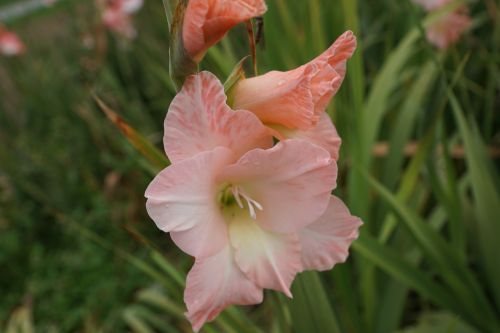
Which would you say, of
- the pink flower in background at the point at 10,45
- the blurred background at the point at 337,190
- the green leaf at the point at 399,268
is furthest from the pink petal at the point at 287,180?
the pink flower in background at the point at 10,45

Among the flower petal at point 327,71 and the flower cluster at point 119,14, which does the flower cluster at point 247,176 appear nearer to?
the flower petal at point 327,71

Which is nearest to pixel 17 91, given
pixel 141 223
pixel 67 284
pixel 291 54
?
pixel 141 223

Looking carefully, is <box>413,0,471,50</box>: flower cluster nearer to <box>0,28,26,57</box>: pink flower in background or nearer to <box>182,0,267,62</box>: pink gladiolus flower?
<box>182,0,267,62</box>: pink gladiolus flower

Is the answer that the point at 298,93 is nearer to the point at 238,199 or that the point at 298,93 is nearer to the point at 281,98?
the point at 281,98

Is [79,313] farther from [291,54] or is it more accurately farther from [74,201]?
[291,54]

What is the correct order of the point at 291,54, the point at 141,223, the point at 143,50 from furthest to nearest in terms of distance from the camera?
the point at 143,50 < the point at 141,223 < the point at 291,54
